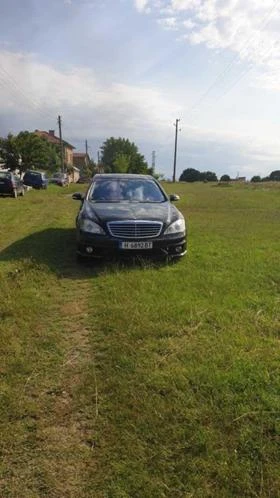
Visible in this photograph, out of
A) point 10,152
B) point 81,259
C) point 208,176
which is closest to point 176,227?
point 81,259

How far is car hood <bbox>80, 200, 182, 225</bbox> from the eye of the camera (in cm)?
684

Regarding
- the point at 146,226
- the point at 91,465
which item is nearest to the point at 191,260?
the point at 146,226

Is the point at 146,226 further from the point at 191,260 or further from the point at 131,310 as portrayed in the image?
the point at 131,310

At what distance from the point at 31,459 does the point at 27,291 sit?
10.1 feet

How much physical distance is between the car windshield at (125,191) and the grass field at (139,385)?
2179 millimetres

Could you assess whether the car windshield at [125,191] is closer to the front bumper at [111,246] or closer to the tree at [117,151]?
the front bumper at [111,246]

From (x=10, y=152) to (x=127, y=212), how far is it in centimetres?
3737

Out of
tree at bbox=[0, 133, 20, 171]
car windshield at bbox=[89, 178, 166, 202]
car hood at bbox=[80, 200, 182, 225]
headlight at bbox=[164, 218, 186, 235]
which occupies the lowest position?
headlight at bbox=[164, 218, 186, 235]

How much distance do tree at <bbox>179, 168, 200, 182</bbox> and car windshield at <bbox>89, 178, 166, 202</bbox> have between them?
288 ft

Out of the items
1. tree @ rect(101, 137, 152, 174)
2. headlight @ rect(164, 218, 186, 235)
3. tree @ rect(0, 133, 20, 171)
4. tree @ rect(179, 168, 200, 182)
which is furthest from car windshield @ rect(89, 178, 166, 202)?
tree @ rect(179, 168, 200, 182)

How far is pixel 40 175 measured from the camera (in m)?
35.0

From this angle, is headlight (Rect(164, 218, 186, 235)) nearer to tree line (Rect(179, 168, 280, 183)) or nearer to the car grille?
the car grille

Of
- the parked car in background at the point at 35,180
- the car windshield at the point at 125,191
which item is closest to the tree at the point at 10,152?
the parked car in background at the point at 35,180

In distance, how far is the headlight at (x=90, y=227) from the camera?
21.9 feet
